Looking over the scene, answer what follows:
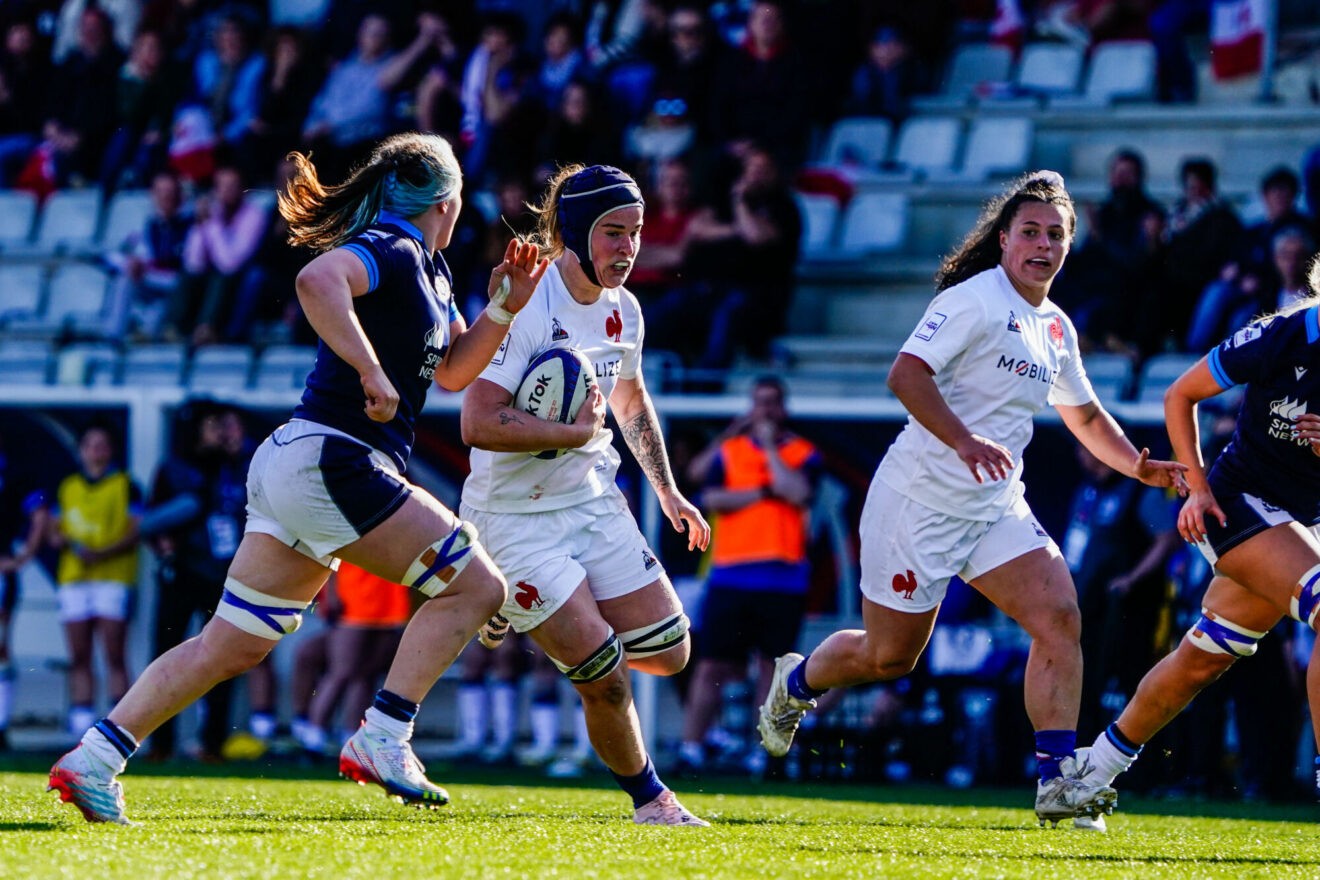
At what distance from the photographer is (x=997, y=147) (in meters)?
14.2

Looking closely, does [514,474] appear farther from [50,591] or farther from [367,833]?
[50,591]

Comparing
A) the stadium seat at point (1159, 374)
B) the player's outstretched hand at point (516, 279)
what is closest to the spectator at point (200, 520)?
the stadium seat at point (1159, 374)

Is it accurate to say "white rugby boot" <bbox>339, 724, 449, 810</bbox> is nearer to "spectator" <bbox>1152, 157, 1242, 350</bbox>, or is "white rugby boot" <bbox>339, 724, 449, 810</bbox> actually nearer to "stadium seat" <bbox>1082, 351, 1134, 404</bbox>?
"stadium seat" <bbox>1082, 351, 1134, 404</bbox>

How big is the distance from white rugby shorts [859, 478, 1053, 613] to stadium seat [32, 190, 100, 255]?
429 inches

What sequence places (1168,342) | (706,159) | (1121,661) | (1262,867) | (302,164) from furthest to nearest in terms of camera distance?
1. (706,159)
2. (1168,342)
3. (1121,661)
4. (302,164)
5. (1262,867)

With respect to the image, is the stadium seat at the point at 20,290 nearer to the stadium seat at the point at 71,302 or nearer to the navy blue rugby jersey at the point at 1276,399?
the stadium seat at the point at 71,302

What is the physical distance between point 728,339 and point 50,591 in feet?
15.3

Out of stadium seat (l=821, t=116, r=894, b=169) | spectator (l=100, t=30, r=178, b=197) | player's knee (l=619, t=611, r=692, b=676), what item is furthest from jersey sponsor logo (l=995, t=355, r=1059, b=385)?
spectator (l=100, t=30, r=178, b=197)

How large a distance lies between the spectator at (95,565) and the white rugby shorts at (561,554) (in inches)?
230

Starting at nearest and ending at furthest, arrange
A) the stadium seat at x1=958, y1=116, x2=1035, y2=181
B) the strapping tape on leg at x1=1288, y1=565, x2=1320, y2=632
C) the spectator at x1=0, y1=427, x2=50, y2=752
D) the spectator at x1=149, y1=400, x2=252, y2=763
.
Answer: the strapping tape on leg at x1=1288, y1=565, x2=1320, y2=632, the spectator at x1=149, y1=400, x2=252, y2=763, the spectator at x1=0, y1=427, x2=50, y2=752, the stadium seat at x1=958, y1=116, x2=1035, y2=181

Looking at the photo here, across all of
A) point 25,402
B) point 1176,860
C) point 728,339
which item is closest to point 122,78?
point 25,402

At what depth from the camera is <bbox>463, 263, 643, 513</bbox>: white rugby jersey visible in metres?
6.41

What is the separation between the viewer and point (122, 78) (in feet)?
54.4

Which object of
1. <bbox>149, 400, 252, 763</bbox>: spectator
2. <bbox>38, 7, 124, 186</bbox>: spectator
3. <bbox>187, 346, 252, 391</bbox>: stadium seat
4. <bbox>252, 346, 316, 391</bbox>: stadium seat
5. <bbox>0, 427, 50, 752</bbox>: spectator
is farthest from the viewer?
<bbox>38, 7, 124, 186</bbox>: spectator
